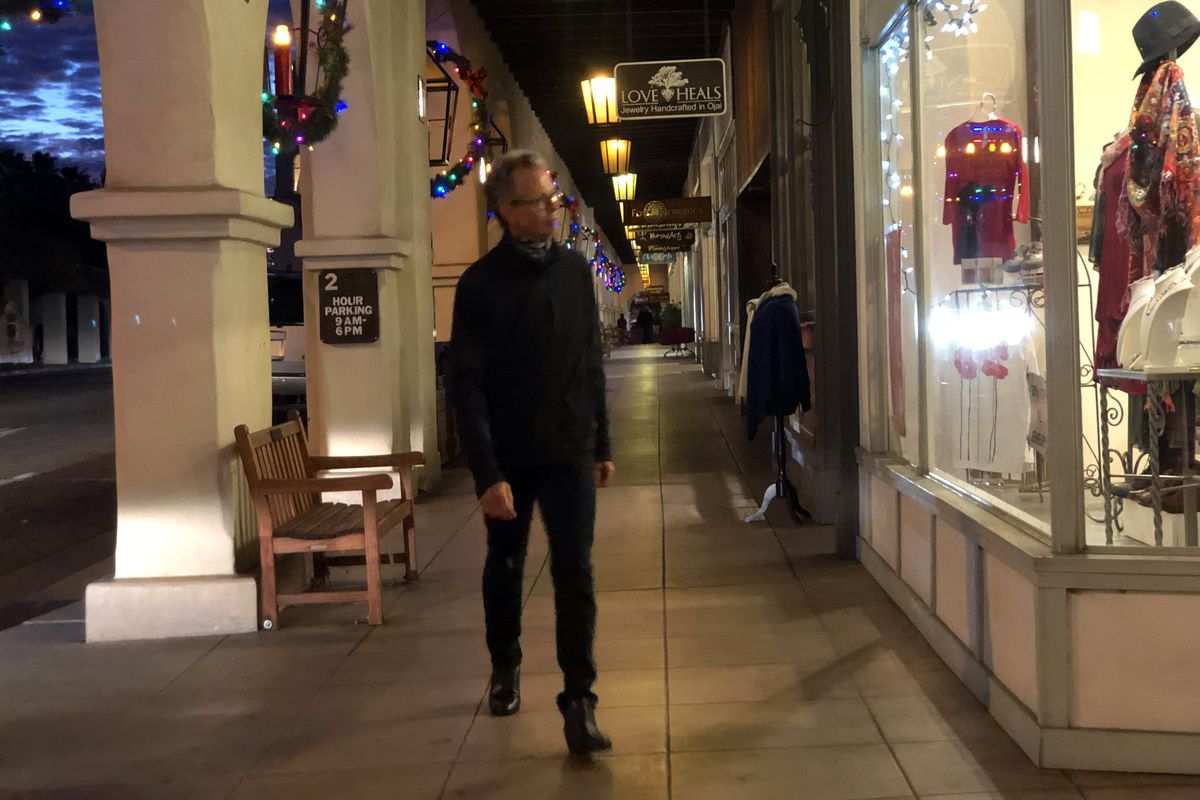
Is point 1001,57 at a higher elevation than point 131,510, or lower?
higher

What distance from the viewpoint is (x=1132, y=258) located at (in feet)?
15.8

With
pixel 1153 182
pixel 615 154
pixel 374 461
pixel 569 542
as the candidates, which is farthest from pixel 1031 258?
pixel 615 154

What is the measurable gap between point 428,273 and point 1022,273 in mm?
6815

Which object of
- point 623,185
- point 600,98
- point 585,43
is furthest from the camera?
point 623,185

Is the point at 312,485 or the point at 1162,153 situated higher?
the point at 1162,153

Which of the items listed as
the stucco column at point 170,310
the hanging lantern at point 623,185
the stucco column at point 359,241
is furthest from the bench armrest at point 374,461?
the hanging lantern at point 623,185

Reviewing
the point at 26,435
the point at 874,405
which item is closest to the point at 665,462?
the point at 874,405

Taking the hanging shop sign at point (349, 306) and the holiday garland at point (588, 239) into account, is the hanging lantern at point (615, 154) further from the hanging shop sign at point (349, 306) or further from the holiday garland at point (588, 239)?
the hanging shop sign at point (349, 306)

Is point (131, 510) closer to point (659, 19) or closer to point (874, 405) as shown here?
point (874, 405)

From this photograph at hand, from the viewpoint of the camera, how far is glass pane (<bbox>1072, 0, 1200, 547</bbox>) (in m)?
4.36

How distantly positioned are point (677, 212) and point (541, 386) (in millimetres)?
17160

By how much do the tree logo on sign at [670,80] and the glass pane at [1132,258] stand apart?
288 inches

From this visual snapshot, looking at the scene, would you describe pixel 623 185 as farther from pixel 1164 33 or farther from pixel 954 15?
pixel 1164 33

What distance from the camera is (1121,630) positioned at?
3678 millimetres
